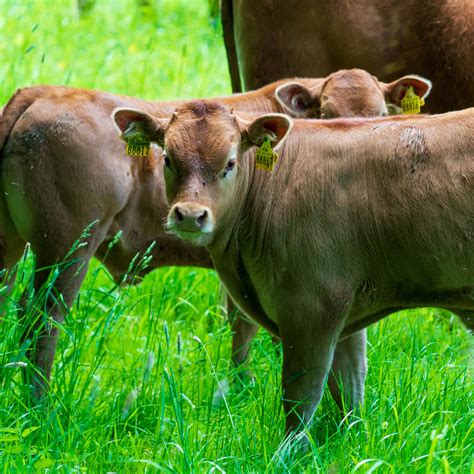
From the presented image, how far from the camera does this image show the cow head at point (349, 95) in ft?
22.0

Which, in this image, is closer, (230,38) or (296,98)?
(296,98)

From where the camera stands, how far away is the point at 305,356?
5.19 m

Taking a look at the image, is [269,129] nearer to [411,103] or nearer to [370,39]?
[411,103]

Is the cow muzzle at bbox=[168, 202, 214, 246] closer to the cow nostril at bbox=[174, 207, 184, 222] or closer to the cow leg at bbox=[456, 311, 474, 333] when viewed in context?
the cow nostril at bbox=[174, 207, 184, 222]

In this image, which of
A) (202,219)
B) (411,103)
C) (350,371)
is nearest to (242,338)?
(350,371)

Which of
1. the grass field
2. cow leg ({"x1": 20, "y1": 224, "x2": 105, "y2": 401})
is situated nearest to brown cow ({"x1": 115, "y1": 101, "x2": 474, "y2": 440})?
the grass field

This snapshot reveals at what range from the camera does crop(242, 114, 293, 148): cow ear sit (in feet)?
17.4

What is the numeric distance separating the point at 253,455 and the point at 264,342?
212cm

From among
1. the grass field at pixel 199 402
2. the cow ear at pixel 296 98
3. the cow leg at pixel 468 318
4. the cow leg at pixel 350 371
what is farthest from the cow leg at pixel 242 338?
the cow leg at pixel 468 318

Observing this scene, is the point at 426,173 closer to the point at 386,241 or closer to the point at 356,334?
the point at 386,241

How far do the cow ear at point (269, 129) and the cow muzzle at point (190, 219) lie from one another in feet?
1.91

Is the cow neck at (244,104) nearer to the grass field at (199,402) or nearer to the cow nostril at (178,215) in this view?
the grass field at (199,402)

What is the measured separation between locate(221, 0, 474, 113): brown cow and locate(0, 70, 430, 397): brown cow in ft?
2.52

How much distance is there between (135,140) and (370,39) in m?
2.52
